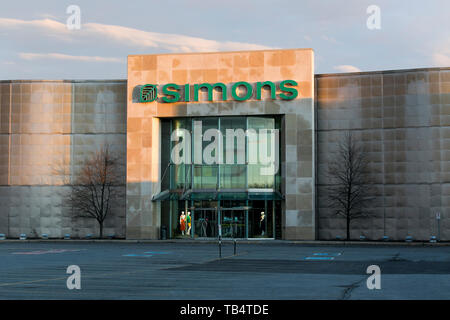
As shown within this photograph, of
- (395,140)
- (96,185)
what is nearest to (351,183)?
(395,140)

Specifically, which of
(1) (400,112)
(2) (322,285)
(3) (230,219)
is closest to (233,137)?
(3) (230,219)

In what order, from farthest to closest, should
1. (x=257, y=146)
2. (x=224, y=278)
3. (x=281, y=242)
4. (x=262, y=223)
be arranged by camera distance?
(x=257, y=146) → (x=262, y=223) → (x=281, y=242) → (x=224, y=278)

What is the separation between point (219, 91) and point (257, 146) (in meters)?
4.94

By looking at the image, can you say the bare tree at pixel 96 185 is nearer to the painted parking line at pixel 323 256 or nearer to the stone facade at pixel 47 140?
the stone facade at pixel 47 140

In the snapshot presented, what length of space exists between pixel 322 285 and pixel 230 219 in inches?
1200

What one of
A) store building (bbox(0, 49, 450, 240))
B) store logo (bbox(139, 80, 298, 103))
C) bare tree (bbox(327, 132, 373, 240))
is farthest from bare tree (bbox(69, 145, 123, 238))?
bare tree (bbox(327, 132, 373, 240))

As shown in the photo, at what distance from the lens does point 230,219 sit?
46.7 metres

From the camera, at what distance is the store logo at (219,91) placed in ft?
150

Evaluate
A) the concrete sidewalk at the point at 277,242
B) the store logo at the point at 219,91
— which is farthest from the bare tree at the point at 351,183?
the store logo at the point at 219,91

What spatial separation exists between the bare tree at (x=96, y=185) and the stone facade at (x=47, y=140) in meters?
0.72

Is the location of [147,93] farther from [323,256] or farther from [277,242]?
[323,256]

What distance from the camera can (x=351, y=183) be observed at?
1793 inches

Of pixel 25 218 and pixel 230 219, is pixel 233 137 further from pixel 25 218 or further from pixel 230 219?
pixel 25 218
